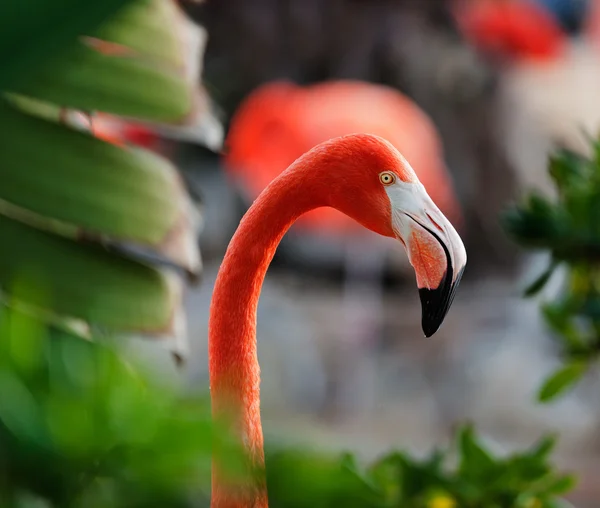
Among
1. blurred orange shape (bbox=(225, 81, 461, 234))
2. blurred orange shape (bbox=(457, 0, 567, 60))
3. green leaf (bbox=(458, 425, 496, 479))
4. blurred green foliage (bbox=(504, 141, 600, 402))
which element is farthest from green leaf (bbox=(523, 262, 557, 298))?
blurred orange shape (bbox=(457, 0, 567, 60))

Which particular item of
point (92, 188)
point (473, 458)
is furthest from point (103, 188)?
point (473, 458)

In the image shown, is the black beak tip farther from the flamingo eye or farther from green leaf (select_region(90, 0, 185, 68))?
green leaf (select_region(90, 0, 185, 68))

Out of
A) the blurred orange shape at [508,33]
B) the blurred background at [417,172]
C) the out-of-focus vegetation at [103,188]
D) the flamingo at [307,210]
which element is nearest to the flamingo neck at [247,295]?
the flamingo at [307,210]

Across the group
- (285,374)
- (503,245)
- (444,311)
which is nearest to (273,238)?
(444,311)

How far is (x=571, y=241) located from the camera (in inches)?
27.4

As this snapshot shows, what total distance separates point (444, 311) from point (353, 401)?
3.18 meters

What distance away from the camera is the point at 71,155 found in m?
0.67

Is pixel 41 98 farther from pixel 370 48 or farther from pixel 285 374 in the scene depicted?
pixel 370 48

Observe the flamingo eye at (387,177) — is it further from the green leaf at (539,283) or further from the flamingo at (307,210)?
the green leaf at (539,283)

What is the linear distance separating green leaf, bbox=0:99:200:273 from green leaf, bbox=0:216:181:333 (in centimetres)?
2

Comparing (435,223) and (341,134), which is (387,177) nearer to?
(435,223)

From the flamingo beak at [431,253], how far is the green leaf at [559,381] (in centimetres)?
34

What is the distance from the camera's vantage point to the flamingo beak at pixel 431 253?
0.43 metres

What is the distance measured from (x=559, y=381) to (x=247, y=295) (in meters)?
0.38
